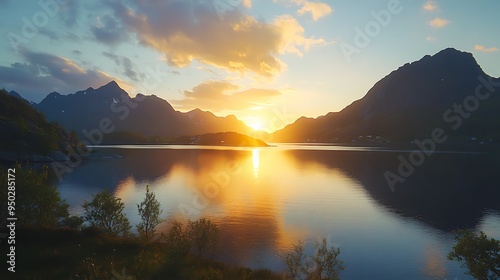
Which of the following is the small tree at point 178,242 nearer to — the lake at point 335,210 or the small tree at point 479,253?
the lake at point 335,210

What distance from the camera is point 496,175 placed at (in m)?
150

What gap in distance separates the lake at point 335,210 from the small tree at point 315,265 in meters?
3.48

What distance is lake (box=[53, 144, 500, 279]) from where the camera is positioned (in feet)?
169

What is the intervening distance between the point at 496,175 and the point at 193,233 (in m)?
174

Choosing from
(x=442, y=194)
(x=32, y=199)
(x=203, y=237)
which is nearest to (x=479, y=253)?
(x=203, y=237)

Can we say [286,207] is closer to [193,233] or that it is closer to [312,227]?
[312,227]

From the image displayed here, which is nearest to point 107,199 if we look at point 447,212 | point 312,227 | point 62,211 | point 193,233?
point 62,211

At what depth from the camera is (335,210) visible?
88000mm

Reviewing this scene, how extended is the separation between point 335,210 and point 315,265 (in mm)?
44819

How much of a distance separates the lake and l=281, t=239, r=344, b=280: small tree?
11.4ft

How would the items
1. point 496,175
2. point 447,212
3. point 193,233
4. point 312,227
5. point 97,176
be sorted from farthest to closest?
point 496,175 → point 97,176 → point 447,212 → point 312,227 → point 193,233

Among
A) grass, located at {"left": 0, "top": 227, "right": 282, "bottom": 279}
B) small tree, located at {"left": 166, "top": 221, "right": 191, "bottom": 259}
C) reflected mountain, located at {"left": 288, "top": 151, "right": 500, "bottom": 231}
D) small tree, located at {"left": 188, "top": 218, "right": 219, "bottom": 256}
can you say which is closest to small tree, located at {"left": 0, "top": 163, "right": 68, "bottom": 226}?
grass, located at {"left": 0, "top": 227, "right": 282, "bottom": 279}

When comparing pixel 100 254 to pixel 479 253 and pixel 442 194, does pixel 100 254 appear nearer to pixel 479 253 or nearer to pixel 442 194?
pixel 479 253

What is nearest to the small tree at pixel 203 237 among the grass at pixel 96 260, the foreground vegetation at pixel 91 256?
the foreground vegetation at pixel 91 256
